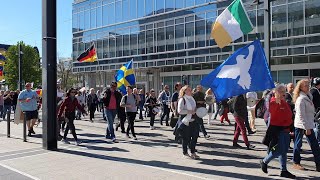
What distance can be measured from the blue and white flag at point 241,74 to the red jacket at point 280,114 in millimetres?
Result: 1383

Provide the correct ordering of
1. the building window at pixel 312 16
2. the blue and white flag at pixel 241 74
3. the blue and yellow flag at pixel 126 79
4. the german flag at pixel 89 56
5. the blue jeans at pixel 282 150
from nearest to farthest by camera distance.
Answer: the blue jeans at pixel 282 150 < the blue and white flag at pixel 241 74 < the blue and yellow flag at pixel 126 79 < the german flag at pixel 89 56 < the building window at pixel 312 16

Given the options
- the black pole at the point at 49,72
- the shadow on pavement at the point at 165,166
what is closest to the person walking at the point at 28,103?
the black pole at the point at 49,72

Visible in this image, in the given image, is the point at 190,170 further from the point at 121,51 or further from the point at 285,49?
the point at 121,51

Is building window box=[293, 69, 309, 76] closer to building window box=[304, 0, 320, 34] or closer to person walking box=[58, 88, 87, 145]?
building window box=[304, 0, 320, 34]

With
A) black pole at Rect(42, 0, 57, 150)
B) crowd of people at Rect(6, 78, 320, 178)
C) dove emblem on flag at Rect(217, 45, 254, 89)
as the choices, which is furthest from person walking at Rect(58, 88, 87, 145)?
dove emblem on flag at Rect(217, 45, 254, 89)

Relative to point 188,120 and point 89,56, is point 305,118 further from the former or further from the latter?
point 89,56

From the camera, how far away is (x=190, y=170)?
799cm

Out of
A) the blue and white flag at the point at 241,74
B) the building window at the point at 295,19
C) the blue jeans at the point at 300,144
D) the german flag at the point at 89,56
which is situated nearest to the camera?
the blue jeans at the point at 300,144

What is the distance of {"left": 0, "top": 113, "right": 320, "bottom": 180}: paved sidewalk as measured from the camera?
7.68 meters

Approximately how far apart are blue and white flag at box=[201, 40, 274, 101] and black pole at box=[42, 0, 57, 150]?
4284 mm

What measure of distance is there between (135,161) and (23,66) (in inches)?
2326

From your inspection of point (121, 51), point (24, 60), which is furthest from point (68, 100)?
point (24, 60)

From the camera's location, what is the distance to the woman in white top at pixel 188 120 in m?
9.14

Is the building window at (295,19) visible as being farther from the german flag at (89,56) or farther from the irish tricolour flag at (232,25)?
the irish tricolour flag at (232,25)
